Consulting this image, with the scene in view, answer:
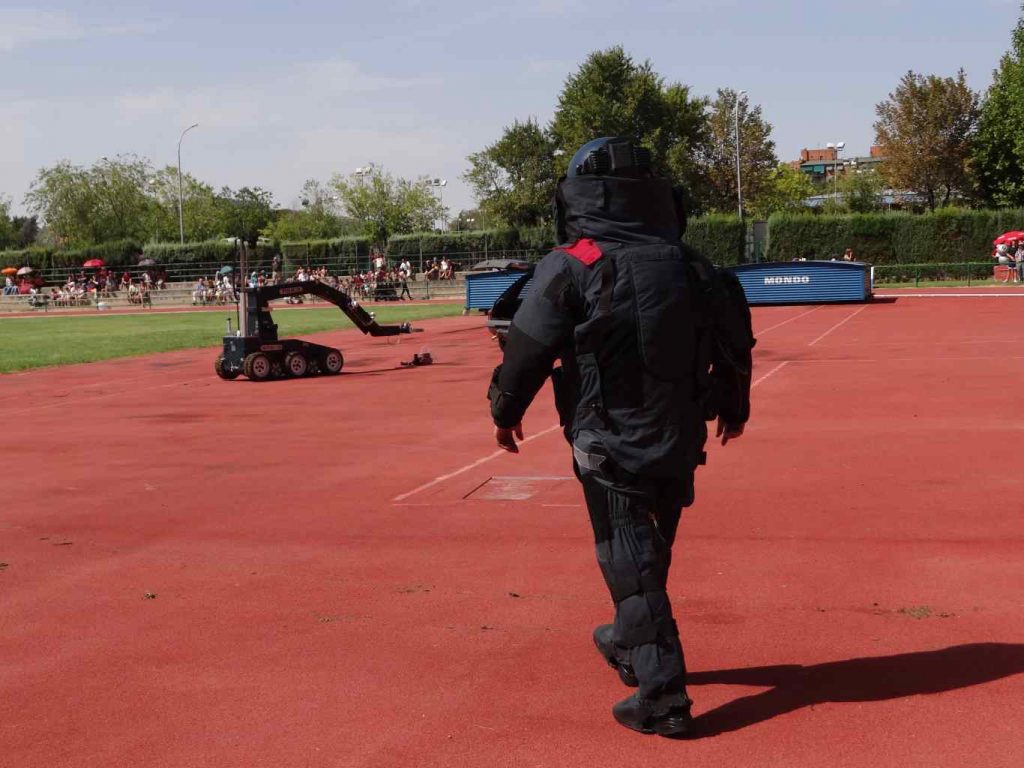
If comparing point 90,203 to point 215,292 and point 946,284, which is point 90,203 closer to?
point 215,292

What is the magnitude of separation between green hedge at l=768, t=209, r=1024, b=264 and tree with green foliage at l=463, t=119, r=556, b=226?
33464 millimetres

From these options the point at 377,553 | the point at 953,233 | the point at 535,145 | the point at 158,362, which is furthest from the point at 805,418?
the point at 535,145

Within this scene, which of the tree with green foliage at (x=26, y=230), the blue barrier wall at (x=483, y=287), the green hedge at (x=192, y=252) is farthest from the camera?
the tree with green foliage at (x=26, y=230)

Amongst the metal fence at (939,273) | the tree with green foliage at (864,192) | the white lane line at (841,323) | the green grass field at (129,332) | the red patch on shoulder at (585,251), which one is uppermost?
the tree with green foliage at (864,192)

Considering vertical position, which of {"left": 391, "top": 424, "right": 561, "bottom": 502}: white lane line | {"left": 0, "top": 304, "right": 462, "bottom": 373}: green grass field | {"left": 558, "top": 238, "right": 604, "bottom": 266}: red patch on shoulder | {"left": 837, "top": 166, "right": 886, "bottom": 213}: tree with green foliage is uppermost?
{"left": 837, "top": 166, "right": 886, "bottom": 213}: tree with green foliage

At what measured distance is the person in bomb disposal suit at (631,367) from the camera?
4.25 metres

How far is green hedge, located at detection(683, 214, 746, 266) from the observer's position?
199ft

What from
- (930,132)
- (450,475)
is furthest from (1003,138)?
(450,475)

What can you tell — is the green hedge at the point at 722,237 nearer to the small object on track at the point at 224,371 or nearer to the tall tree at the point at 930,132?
the tall tree at the point at 930,132

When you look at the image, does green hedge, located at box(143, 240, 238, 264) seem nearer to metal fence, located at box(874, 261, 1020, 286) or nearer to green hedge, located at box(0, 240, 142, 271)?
green hedge, located at box(0, 240, 142, 271)

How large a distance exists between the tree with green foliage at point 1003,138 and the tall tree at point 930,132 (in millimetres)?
1193

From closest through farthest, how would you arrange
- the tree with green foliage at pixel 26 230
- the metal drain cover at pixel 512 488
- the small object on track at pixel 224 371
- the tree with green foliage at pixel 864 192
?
the metal drain cover at pixel 512 488
the small object on track at pixel 224 371
the tree with green foliage at pixel 864 192
the tree with green foliage at pixel 26 230

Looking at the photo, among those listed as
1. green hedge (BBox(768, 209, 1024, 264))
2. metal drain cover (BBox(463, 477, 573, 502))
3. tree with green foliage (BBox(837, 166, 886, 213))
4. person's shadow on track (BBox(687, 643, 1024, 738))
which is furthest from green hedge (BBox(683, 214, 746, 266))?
person's shadow on track (BBox(687, 643, 1024, 738))

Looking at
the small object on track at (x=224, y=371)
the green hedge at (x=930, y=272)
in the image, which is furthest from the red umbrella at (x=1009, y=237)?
the small object on track at (x=224, y=371)
